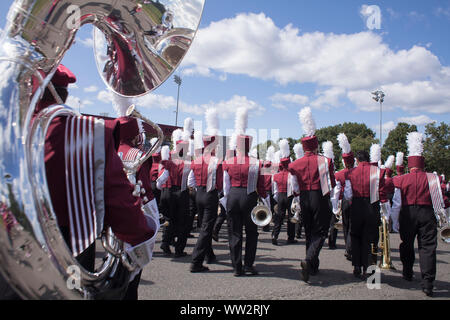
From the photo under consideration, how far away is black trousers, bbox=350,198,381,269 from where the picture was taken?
516cm

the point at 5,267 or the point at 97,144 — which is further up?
the point at 97,144

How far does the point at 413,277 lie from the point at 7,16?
603cm

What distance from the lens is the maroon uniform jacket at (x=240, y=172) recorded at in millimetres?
5270

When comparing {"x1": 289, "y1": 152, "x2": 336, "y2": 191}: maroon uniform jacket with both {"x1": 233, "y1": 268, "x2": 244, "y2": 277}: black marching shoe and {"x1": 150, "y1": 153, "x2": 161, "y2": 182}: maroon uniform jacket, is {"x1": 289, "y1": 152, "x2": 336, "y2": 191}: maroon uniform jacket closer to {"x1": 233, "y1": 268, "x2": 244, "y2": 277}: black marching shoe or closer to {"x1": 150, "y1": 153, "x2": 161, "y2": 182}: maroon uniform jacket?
{"x1": 233, "y1": 268, "x2": 244, "y2": 277}: black marching shoe

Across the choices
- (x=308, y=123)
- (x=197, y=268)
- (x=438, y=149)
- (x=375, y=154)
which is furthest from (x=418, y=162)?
(x=438, y=149)

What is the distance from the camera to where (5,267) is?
3.06 ft

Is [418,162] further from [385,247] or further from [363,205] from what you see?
[385,247]

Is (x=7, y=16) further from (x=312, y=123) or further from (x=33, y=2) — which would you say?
(x=312, y=123)

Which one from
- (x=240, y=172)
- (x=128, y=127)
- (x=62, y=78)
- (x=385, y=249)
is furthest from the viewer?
(x=385, y=249)

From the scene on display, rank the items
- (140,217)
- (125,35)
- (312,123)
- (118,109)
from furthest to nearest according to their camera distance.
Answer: (312,123) < (118,109) < (125,35) < (140,217)

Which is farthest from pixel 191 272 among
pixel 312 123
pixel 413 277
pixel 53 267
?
pixel 53 267

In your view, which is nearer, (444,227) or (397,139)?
(444,227)

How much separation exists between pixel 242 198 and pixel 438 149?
66.2 ft

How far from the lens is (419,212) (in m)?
4.68
